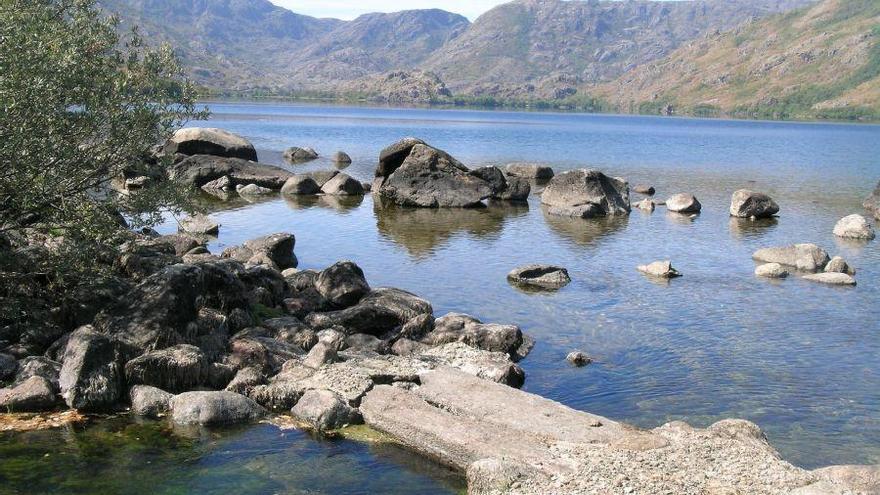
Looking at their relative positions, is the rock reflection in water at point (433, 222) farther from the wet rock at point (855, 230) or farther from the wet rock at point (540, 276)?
the wet rock at point (855, 230)

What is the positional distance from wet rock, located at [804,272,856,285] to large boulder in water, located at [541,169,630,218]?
21695 mm

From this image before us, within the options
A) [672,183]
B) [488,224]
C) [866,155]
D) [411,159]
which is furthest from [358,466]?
[866,155]

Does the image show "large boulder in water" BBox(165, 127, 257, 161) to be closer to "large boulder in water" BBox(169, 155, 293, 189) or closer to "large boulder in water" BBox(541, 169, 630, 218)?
"large boulder in water" BBox(169, 155, 293, 189)

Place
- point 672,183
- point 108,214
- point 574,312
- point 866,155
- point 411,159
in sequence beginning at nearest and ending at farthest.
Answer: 1. point 108,214
2. point 574,312
3. point 411,159
4. point 672,183
5. point 866,155

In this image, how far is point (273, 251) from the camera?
38.9 m

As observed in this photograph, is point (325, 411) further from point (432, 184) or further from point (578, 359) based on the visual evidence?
point (432, 184)

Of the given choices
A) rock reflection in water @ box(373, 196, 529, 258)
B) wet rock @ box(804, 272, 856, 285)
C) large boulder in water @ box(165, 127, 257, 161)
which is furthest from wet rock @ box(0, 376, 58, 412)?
large boulder in water @ box(165, 127, 257, 161)

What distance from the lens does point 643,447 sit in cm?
1822

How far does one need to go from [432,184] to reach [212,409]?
4526cm

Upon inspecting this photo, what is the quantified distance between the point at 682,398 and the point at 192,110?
63.1 ft

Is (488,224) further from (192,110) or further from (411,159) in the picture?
(192,110)

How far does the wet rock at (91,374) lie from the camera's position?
813 inches

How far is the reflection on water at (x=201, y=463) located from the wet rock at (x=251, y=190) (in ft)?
164

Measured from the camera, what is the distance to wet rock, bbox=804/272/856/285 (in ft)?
130
